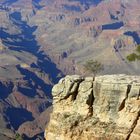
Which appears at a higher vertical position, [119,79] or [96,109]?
[119,79]

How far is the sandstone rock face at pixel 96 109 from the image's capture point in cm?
4950

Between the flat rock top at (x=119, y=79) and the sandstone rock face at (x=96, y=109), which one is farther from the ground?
the flat rock top at (x=119, y=79)

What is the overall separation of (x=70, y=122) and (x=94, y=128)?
257 centimetres

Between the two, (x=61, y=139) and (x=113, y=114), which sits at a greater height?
(x=113, y=114)

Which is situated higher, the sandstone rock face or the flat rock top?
the flat rock top

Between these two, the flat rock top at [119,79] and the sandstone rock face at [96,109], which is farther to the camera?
the flat rock top at [119,79]

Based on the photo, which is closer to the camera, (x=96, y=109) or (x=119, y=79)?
(x=96, y=109)

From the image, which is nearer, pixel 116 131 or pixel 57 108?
pixel 116 131

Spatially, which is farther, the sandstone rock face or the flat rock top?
the flat rock top

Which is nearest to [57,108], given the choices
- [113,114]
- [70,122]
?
[70,122]

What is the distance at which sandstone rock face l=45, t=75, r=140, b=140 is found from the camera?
49.5 metres

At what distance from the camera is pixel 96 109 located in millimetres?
51594

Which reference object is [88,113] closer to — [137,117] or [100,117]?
[100,117]

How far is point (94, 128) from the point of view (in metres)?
50.8
